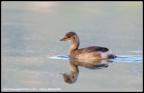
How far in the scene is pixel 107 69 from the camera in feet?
52.9

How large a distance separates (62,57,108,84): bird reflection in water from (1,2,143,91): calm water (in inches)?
4.3

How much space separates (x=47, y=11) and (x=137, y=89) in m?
13.7

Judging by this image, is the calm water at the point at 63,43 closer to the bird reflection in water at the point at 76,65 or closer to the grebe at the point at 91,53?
the bird reflection in water at the point at 76,65

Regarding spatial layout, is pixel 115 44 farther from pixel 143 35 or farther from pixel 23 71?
pixel 23 71

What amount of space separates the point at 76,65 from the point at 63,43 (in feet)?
11.6

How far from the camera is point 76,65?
55.7 ft

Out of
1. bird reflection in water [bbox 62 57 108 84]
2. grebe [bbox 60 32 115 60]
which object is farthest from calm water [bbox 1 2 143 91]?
grebe [bbox 60 32 115 60]

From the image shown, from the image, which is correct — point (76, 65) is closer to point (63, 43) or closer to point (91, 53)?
point (91, 53)

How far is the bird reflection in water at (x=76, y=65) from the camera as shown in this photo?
593 inches

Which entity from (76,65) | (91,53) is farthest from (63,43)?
(76,65)

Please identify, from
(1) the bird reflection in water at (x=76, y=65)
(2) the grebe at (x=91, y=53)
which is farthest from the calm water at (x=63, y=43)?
(2) the grebe at (x=91, y=53)

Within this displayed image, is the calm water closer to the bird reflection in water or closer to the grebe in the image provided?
the bird reflection in water

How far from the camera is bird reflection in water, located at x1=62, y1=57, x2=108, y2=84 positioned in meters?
15.1

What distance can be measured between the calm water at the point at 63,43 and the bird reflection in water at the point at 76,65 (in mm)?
110
